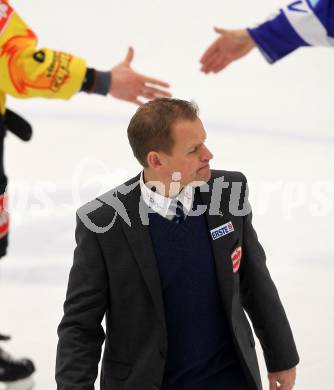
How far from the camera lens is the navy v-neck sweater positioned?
175cm

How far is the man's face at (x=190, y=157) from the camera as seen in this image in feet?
5.71

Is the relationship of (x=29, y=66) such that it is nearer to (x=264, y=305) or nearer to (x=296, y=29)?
(x=296, y=29)

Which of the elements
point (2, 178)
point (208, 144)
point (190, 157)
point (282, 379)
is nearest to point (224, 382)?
point (282, 379)

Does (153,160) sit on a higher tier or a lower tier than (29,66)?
lower

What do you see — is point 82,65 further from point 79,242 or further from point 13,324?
point 13,324

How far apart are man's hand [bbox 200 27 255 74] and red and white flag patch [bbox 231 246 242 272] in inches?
20.5

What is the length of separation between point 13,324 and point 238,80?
2506 millimetres

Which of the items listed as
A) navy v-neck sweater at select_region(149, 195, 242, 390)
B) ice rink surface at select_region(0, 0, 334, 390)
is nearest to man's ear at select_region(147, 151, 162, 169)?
navy v-neck sweater at select_region(149, 195, 242, 390)

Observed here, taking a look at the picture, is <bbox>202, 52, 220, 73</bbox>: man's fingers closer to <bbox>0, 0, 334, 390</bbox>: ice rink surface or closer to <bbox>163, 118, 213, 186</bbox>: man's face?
<bbox>163, 118, 213, 186</bbox>: man's face

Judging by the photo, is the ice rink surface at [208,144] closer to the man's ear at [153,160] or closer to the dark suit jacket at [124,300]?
the dark suit jacket at [124,300]

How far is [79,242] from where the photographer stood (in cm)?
175

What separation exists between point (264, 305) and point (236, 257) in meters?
0.16

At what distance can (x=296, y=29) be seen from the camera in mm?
1940

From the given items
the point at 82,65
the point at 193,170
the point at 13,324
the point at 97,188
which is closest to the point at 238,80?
the point at 97,188
